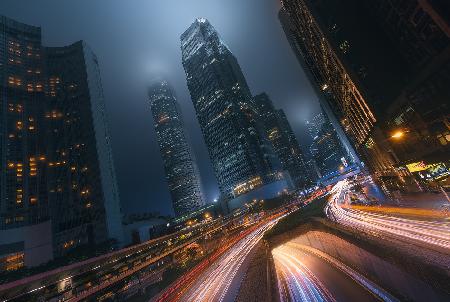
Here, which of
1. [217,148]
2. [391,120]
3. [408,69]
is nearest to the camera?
[408,69]

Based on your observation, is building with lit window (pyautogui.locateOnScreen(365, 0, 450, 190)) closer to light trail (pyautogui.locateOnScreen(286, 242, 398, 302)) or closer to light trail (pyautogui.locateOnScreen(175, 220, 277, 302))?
light trail (pyautogui.locateOnScreen(286, 242, 398, 302))

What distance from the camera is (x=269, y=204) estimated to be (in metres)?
134

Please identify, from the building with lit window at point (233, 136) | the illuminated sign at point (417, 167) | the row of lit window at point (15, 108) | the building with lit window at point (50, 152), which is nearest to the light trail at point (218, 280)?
the illuminated sign at point (417, 167)

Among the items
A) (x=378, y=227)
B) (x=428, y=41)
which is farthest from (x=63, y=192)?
(x=428, y=41)

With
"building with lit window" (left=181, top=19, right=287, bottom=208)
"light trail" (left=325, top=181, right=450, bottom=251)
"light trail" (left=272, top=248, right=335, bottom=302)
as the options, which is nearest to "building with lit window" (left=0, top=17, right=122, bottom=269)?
"building with lit window" (left=181, top=19, right=287, bottom=208)

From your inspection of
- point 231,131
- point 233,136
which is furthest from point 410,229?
point 231,131

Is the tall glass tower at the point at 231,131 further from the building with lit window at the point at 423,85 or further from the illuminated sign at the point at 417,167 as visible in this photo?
the building with lit window at the point at 423,85

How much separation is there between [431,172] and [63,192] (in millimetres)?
125955

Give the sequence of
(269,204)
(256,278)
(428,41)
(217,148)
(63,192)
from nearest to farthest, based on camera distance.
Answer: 1. (256,278)
2. (428,41)
3. (63,192)
4. (269,204)
5. (217,148)

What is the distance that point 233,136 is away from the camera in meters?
174

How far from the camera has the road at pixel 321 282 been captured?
2269 centimetres

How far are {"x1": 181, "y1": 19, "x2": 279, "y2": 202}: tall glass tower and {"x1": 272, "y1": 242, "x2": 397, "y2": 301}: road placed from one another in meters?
119

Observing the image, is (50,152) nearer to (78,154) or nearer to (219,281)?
(78,154)

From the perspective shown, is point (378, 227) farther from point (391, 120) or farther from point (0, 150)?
point (0, 150)
